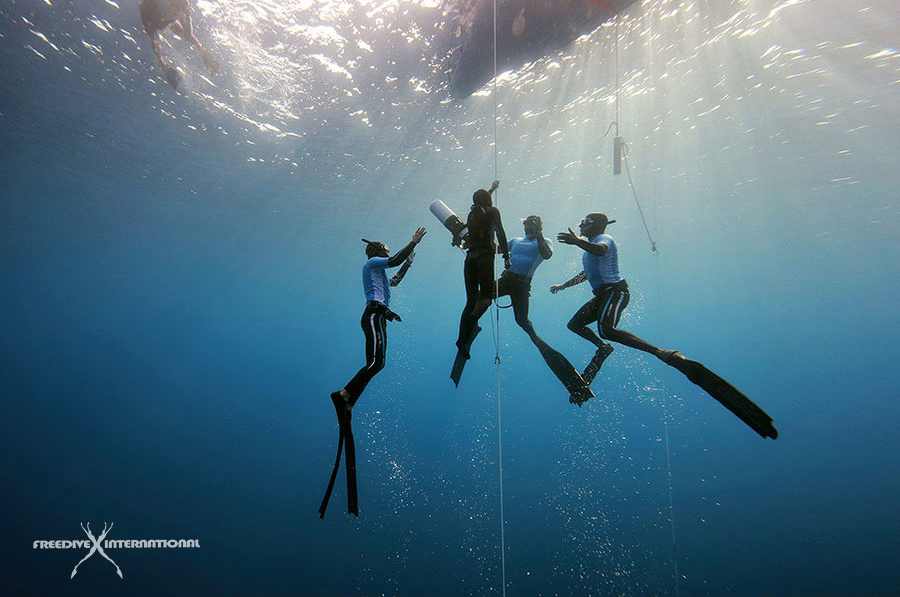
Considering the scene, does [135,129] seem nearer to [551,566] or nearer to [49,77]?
[49,77]

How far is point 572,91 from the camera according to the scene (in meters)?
9.96

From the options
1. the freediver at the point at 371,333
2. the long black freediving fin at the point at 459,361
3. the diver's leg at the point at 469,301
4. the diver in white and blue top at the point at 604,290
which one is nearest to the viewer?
the freediver at the point at 371,333

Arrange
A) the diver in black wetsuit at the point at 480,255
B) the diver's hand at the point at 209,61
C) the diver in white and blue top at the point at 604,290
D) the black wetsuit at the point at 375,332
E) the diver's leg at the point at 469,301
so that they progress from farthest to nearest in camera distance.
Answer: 1. the diver's hand at the point at 209,61
2. the diver's leg at the point at 469,301
3. the diver in white and blue top at the point at 604,290
4. the diver in black wetsuit at the point at 480,255
5. the black wetsuit at the point at 375,332

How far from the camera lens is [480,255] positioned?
4.84 m

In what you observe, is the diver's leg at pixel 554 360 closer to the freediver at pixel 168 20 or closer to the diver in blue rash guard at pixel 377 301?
the diver in blue rash guard at pixel 377 301

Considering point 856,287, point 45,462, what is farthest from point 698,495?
point 856,287

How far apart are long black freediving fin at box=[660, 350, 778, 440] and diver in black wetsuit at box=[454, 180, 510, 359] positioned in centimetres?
242

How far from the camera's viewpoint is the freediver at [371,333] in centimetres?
408

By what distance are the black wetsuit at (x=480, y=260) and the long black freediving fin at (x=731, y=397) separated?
95.5 inches

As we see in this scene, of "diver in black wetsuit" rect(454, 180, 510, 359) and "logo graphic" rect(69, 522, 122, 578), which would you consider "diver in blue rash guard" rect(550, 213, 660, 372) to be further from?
"logo graphic" rect(69, 522, 122, 578)

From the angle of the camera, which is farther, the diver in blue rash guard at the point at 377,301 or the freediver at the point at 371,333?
the diver in blue rash guard at the point at 377,301

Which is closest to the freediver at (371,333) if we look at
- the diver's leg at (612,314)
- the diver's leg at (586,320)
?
the diver's leg at (586,320)

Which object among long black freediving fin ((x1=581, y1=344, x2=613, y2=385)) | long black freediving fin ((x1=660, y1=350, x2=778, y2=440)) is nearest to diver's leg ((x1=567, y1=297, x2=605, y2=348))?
long black freediving fin ((x1=581, y1=344, x2=613, y2=385))

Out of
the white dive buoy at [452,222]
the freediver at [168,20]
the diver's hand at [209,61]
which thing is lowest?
the white dive buoy at [452,222]
